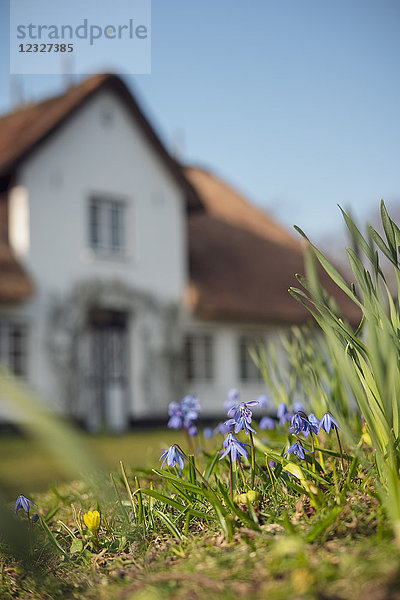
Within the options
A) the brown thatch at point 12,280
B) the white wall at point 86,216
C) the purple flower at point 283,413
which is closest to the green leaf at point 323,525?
the purple flower at point 283,413

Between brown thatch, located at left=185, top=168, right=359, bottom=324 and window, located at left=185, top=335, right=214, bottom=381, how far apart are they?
2.49 ft

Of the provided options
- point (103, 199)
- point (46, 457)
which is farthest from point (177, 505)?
point (103, 199)

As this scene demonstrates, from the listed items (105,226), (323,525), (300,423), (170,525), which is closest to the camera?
(323,525)

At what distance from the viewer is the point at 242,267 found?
1739cm

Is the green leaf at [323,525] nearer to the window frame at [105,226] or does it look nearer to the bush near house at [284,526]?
the bush near house at [284,526]

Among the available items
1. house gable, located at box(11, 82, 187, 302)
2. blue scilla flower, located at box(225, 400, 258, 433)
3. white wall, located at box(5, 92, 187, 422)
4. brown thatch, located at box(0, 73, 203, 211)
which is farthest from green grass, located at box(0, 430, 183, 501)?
brown thatch, located at box(0, 73, 203, 211)

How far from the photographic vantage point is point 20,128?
1543cm

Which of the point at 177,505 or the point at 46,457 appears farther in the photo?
the point at 46,457

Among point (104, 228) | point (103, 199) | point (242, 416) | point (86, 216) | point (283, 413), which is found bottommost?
point (283, 413)

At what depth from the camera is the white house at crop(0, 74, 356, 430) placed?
14047 millimetres

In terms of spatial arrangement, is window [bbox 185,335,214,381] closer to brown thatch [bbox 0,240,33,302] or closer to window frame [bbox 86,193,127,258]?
window frame [bbox 86,193,127,258]

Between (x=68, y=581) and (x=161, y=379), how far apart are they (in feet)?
45.3

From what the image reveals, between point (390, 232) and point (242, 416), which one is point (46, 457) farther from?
point (390, 232)

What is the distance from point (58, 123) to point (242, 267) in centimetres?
600
